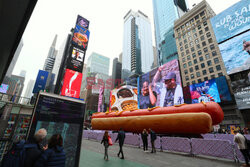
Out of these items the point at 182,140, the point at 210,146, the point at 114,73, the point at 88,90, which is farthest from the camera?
the point at 114,73

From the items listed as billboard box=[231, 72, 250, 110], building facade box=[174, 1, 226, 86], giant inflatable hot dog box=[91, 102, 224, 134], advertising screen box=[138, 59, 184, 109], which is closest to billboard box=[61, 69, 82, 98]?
giant inflatable hot dog box=[91, 102, 224, 134]

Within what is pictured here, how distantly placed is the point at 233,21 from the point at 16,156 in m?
37.5

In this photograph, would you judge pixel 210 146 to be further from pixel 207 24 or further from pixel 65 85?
pixel 207 24

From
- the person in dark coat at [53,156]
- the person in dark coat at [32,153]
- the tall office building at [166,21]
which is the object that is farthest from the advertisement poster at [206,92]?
the tall office building at [166,21]

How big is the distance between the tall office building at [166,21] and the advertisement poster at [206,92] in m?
46.8

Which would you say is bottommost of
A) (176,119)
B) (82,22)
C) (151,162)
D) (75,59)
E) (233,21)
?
(151,162)

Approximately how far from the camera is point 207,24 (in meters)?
49.2

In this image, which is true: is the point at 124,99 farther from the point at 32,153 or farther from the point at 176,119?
the point at 32,153

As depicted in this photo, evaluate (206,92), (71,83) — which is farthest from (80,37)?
(206,92)

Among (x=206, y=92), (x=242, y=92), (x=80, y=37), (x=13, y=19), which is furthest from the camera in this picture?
(x=206, y=92)

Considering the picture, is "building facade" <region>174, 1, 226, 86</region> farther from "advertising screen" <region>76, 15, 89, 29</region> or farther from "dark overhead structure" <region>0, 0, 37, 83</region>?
"dark overhead structure" <region>0, 0, 37, 83</region>

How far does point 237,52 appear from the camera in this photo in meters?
25.9

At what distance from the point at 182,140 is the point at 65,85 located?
1404cm

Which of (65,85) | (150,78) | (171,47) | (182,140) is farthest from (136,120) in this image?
(171,47)
